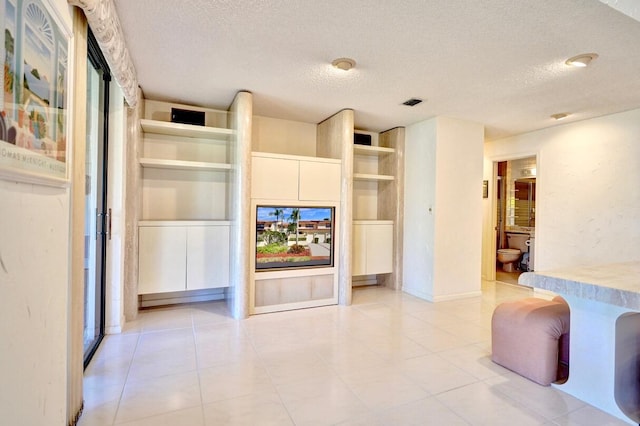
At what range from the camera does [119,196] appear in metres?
2.97

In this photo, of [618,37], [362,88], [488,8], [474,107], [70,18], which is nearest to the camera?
[70,18]

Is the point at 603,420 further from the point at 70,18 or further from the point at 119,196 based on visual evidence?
the point at 119,196

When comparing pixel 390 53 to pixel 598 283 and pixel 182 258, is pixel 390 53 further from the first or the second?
pixel 182 258

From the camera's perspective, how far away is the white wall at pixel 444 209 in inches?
165

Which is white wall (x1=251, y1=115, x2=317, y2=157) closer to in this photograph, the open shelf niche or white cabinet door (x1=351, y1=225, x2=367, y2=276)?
the open shelf niche

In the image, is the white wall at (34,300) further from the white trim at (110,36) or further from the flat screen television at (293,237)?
the flat screen television at (293,237)

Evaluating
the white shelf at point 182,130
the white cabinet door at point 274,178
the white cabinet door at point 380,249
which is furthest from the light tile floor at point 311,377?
the white shelf at point 182,130

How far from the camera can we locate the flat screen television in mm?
3660

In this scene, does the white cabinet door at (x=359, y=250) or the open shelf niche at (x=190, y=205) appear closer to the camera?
the open shelf niche at (x=190, y=205)

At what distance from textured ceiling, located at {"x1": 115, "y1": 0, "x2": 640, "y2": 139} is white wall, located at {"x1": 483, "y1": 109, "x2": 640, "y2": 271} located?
37cm

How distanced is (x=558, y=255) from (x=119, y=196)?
217 inches

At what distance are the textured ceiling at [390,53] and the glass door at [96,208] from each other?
460mm

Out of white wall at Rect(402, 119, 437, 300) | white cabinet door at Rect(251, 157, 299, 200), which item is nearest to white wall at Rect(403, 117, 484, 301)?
white wall at Rect(402, 119, 437, 300)

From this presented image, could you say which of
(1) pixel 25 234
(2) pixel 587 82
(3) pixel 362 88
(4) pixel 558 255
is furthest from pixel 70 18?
(4) pixel 558 255
